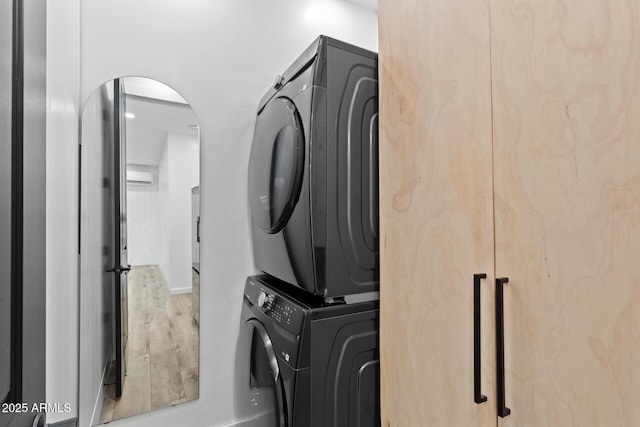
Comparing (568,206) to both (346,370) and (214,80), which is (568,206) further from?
(214,80)

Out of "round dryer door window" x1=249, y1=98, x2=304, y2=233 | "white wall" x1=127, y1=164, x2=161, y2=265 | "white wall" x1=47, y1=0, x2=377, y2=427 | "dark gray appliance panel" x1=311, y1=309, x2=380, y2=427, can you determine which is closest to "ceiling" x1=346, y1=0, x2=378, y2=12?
"white wall" x1=47, y1=0, x2=377, y2=427

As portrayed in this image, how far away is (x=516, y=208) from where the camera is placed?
2.30ft

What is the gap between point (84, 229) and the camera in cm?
150

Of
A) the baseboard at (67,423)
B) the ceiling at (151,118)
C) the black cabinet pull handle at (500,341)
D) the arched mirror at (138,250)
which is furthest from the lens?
the ceiling at (151,118)

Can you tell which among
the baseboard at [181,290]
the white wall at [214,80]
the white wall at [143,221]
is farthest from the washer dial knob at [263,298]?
the white wall at [143,221]

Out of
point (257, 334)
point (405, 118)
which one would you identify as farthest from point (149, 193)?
point (405, 118)

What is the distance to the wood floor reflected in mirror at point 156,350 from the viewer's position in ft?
5.25

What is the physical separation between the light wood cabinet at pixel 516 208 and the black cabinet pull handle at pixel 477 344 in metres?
0.02

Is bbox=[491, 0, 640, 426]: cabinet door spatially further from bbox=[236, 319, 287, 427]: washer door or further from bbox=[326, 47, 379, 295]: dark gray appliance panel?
bbox=[236, 319, 287, 427]: washer door

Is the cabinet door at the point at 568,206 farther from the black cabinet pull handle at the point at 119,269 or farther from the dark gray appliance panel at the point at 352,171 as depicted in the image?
the black cabinet pull handle at the point at 119,269

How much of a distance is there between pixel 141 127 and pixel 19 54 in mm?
1029

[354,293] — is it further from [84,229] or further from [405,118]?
[84,229]

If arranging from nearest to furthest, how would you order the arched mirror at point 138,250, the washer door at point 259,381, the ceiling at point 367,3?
the washer door at point 259,381 → the arched mirror at point 138,250 → the ceiling at point 367,3

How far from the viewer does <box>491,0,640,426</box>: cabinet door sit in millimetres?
526
